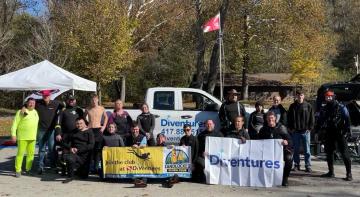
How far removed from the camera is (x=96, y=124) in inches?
454

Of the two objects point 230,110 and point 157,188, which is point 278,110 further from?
point 157,188

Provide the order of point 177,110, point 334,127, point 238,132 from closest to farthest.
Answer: point 238,132
point 334,127
point 177,110

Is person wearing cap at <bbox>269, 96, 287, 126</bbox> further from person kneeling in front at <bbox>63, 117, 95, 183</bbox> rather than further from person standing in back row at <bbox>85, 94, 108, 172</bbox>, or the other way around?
person kneeling in front at <bbox>63, 117, 95, 183</bbox>

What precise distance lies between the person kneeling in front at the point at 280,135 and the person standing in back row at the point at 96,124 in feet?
11.7

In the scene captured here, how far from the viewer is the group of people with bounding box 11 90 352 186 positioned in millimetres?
10484

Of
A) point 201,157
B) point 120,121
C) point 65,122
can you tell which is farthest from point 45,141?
point 201,157

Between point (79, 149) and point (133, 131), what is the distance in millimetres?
Result: 1228

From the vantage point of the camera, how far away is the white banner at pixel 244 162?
9.94 m

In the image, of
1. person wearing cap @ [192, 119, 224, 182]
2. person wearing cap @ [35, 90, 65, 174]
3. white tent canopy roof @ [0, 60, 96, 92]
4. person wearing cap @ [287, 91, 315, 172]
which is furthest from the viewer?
white tent canopy roof @ [0, 60, 96, 92]

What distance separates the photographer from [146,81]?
51000mm

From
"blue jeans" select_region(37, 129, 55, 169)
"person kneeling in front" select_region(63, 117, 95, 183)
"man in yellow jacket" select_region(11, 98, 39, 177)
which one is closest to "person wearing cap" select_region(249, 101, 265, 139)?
"person kneeling in front" select_region(63, 117, 95, 183)

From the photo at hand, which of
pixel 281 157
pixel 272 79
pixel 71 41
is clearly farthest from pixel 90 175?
pixel 272 79

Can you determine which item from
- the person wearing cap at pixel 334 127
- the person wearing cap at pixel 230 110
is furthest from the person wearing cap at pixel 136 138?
the person wearing cap at pixel 334 127

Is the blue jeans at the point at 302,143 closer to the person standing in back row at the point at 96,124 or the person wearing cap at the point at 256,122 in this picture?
the person wearing cap at the point at 256,122
